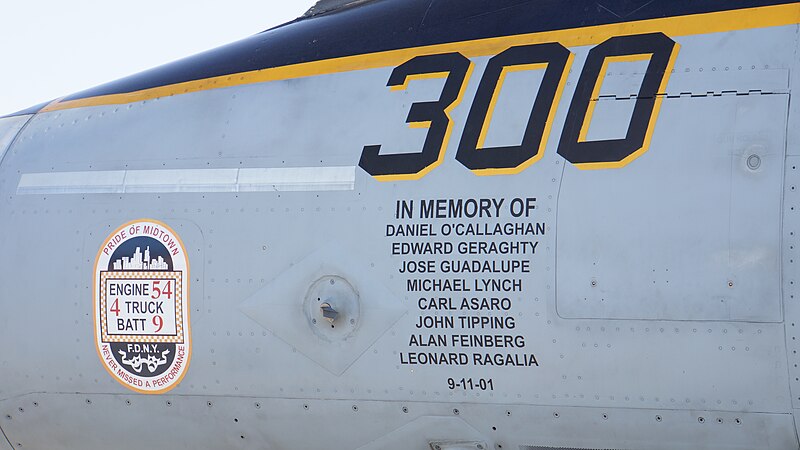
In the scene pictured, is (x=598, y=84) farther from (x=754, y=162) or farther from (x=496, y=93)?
(x=754, y=162)

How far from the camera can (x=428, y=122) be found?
6020 mm

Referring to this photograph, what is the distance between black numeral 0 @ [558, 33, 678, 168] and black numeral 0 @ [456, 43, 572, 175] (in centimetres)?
13

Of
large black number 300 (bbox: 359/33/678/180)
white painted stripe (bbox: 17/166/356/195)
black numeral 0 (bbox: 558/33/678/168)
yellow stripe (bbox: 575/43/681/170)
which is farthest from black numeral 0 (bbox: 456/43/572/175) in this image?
white painted stripe (bbox: 17/166/356/195)

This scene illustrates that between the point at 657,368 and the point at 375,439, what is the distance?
175 centimetres

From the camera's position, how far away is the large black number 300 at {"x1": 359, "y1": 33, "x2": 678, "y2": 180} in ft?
18.2

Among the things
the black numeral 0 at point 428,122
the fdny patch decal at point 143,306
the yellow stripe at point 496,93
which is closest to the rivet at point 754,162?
the yellow stripe at point 496,93

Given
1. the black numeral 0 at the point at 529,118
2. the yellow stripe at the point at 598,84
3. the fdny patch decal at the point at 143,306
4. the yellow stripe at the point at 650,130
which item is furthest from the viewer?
the fdny patch decal at the point at 143,306

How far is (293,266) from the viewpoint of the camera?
20.3 feet

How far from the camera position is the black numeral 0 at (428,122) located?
5.94m

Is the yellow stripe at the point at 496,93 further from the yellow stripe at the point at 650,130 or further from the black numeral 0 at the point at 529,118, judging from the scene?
the yellow stripe at the point at 650,130

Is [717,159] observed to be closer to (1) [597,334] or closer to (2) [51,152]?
(1) [597,334]

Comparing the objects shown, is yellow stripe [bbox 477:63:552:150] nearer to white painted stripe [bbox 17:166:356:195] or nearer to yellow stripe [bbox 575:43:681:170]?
yellow stripe [bbox 575:43:681:170]

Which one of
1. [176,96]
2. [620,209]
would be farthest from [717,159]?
[176,96]

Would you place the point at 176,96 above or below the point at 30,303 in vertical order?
above
